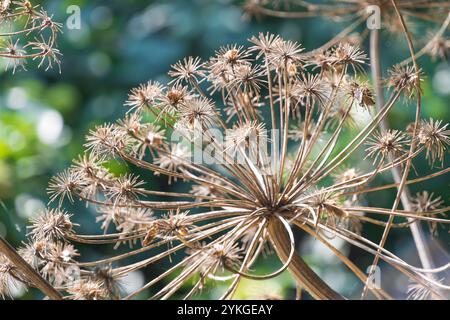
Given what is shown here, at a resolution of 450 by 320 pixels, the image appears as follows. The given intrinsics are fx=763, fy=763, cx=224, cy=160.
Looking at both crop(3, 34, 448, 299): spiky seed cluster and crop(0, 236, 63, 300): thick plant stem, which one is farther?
crop(3, 34, 448, 299): spiky seed cluster

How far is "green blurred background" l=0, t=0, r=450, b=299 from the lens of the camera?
2719 mm

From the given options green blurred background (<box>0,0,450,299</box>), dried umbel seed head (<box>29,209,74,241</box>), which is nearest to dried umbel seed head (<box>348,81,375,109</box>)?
dried umbel seed head (<box>29,209,74,241</box>)

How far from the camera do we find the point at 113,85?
3.35 metres

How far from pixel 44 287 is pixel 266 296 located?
0.44 m

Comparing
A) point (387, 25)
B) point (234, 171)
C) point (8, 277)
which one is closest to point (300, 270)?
point (234, 171)

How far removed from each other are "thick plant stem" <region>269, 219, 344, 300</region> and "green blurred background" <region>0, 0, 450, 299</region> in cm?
139

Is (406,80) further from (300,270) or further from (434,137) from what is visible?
(300,270)

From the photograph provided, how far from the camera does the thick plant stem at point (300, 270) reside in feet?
3.27

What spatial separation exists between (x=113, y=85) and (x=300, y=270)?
2.47m

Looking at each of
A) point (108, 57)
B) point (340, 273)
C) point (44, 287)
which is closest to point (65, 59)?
point (108, 57)

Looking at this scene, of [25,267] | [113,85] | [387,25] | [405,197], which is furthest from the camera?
[113,85]

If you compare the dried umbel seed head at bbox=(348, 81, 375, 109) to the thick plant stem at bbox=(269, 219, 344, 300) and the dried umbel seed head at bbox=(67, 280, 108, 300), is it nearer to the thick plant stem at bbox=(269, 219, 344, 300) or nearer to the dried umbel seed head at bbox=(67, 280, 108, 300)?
the thick plant stem at bbox=(269, 219, 344, 300)

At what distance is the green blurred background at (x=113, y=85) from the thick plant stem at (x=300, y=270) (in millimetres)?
1391

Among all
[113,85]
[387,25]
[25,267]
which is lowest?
[25,267]
